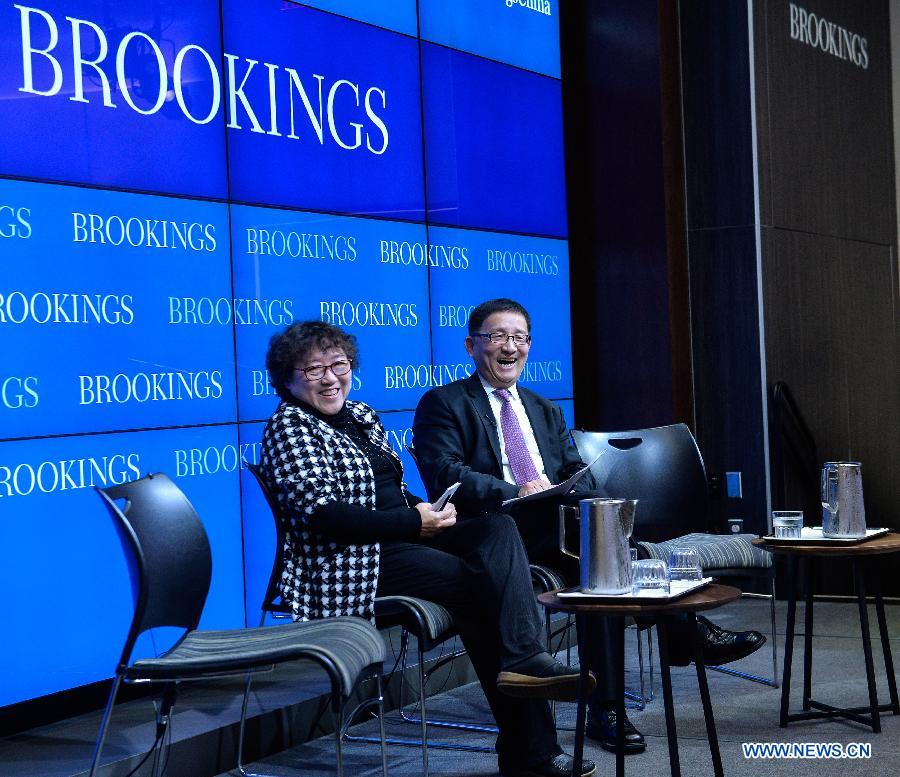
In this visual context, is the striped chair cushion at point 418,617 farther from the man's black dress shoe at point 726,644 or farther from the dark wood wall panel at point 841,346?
the dark wood wall panel at point 841,346

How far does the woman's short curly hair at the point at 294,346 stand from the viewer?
11.5 ft

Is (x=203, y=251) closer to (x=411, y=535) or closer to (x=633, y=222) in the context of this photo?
(x=411, y=535)

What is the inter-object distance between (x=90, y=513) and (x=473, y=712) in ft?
4.69

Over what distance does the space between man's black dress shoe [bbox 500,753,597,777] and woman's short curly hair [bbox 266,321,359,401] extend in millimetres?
1230

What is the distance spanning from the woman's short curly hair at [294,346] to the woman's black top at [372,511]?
3.6 inches

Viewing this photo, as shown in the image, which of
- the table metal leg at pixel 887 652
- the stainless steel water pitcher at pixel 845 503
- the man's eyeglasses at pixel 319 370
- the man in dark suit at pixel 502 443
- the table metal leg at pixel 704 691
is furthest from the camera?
the man in dark suit at pixel 502 443

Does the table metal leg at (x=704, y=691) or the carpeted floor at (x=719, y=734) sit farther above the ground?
the table metal leg at (x=704, y=691)

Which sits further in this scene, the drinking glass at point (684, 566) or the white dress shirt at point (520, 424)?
the white dress shirt at point (520, 424)

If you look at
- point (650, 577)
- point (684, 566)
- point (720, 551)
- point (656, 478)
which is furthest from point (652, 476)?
point (650, 577)

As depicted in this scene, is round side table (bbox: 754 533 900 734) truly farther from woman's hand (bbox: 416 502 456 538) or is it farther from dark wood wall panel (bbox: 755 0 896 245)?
A: dark wood wall panel (bbox: 755 0 896 245)

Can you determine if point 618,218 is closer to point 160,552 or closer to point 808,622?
point 808,622

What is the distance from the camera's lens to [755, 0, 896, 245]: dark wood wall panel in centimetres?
609

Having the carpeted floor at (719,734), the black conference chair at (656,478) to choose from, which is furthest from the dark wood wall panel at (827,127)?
the carpeted floor at (719,734)

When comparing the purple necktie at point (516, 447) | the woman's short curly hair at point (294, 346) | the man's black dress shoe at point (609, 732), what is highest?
the woman's short curly hair at point (294, 346)
